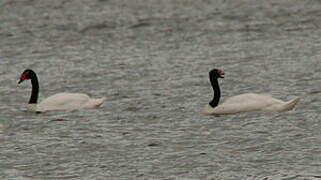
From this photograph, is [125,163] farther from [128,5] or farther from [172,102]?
[128,5]

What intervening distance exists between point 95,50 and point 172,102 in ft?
32.3

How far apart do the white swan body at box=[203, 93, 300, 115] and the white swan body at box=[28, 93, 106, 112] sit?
7.81 feet

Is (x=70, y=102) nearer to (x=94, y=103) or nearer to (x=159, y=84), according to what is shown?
(x=94, y=103)

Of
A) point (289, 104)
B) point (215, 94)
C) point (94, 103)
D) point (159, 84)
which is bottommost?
point (289, 104)

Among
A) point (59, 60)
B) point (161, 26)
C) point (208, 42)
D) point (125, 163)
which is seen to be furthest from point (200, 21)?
point (125, 163)

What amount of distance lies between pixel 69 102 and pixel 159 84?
142 inches

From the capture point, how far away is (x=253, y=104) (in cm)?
2255

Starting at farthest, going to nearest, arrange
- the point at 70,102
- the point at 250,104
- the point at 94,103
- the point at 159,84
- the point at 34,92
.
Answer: the point at 159,84 < the point at 34,92 < the point at 70,102 < the point at 94,103 < the point at 250,104

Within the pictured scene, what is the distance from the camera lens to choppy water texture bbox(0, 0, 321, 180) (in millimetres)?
18328

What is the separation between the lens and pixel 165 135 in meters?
20.7

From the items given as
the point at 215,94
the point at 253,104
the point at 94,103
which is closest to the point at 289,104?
the point at 253,104

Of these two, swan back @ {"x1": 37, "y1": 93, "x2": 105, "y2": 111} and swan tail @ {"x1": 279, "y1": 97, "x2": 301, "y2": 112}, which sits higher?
swan back @ {"x1": 37, "y1": 93, "x2": 105, "y2": 111}

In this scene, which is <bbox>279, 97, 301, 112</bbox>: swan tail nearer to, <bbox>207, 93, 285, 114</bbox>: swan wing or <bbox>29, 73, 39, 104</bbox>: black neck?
<bbox>207, 93, 285, 114</bbox>: swan wing

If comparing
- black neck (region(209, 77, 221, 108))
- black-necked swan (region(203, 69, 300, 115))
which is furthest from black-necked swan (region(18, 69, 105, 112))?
black-necked swan (region(203, 69, 300, 115))
